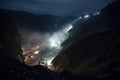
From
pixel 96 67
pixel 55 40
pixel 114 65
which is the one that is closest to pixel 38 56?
A: pixel 55 40

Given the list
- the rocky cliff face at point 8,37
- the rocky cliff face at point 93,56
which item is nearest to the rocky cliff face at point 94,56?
the rocky cliff face at point 93,56

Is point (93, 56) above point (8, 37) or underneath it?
underneath

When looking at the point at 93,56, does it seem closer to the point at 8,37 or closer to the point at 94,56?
the point at 94,56

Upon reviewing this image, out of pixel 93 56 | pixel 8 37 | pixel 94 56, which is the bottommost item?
pixel 94 56

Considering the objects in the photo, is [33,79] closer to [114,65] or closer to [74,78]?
[74,78]

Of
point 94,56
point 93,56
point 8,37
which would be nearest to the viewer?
point 94,56

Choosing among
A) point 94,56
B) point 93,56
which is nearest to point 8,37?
point 93,56

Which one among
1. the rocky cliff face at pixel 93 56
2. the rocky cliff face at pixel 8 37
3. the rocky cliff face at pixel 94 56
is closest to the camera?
the rocky cliff face at pixel 94 56

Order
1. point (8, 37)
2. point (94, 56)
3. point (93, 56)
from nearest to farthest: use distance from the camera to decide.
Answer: point (94, 56)
point (93, 56)
point (8, 37)

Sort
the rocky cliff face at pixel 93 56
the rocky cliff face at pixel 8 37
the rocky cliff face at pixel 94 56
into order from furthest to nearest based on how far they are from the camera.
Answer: the rocky cliff face at pixel 8 37
the rocky cliff face at pixel 93 56
the rocky cliff face at pixel 94 56

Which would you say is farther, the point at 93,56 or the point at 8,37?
the point at 8,37

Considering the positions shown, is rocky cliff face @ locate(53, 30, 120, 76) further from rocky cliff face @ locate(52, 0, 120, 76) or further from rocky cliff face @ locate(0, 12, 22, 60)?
rocky cliff face @ locate(0, 12, 22, 60)

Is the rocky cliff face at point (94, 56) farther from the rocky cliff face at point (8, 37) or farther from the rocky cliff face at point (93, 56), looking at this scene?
the rocky cliff face at point (8, 37)

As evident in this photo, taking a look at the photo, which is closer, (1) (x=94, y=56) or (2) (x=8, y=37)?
(1) (x=94, y=56)
